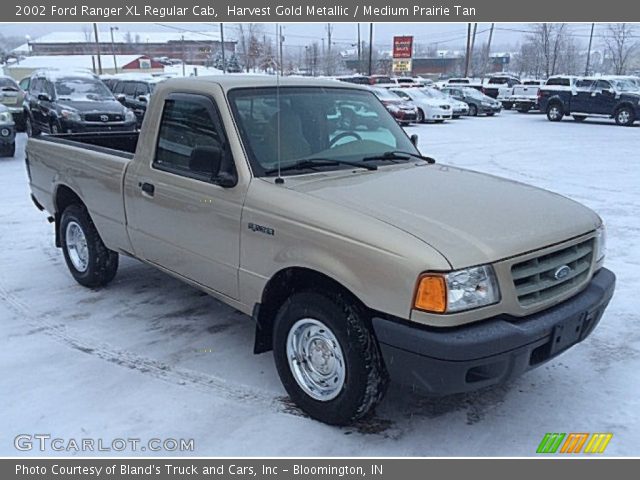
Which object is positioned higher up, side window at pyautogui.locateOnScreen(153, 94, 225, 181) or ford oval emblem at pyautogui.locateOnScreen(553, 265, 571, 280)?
side window at pyautogui.locateOnScreen(153, 94, 225, 181)

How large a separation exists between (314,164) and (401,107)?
66.8 feet

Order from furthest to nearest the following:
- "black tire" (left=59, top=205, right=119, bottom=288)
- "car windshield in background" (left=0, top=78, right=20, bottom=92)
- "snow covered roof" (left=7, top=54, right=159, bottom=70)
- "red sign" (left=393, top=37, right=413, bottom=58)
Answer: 1. "snow covered roof" (left=7, top=54, right=159, bottom=70)
2. "red sign" (left=393, top=37, right=413, bottom=58)
3. "car windshield in background" (left=0, top=78, right=20, bottom=92)
4. "black tire" (left=59, top=205, right=119, bottom=288)

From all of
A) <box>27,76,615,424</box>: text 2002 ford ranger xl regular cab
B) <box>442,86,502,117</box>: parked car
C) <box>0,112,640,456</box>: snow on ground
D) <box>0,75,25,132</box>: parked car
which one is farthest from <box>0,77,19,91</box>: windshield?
<box>442,86,502,117</box>: parked car

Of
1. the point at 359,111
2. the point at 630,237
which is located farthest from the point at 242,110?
the point at 630,237

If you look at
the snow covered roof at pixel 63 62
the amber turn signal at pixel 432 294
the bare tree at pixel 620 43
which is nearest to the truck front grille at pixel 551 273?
the amber turn signal at pixel 432 294

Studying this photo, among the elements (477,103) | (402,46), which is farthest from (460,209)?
(402,46)

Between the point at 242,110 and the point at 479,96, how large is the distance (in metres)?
27.9

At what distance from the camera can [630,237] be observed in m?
7.17

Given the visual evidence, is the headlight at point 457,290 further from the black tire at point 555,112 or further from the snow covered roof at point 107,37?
the snow covered roof at point 107,37

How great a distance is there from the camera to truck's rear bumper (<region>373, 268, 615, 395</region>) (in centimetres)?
279

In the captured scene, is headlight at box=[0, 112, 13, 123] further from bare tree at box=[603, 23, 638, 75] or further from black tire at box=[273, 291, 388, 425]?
bare tree at box=[603, 23, 638, 75]

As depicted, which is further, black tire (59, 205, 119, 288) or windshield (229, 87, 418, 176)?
black tire (59, 205, 119, 288)

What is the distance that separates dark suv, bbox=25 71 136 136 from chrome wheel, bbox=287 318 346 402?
41.0ft

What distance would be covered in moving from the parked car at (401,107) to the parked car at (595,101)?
688 centimetres
